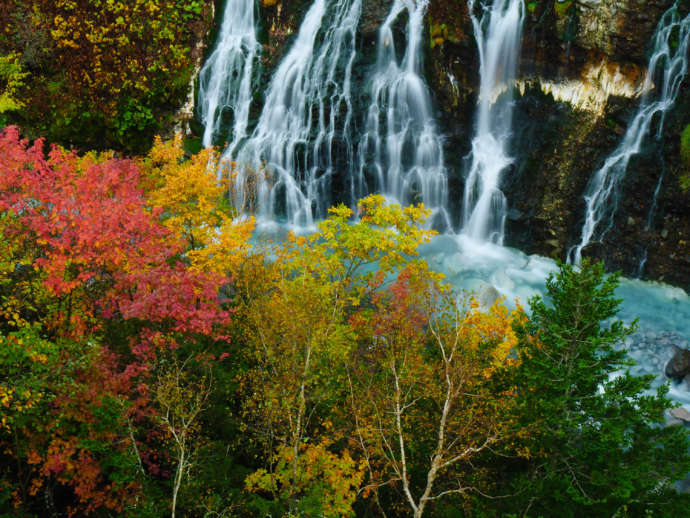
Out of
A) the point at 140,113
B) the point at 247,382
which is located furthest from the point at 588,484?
the point at 140,113

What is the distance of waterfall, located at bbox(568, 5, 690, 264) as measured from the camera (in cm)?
2167

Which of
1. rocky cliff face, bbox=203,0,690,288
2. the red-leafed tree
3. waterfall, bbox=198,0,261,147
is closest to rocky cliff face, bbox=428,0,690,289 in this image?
rocky cliff face, bbox=203,0,690,288

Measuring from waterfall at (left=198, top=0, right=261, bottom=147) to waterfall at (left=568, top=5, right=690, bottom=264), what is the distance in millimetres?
18596

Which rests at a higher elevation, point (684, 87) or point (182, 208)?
point (684, 87)

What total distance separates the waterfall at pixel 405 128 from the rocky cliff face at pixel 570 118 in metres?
0.62

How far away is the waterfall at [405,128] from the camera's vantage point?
84.5 ft

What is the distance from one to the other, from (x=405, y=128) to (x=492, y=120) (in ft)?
15.3

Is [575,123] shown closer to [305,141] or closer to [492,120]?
[492,120]

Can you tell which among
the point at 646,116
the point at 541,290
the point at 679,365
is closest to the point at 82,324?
the point at 541,290

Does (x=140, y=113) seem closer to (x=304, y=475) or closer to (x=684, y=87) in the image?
(x=304, y=475)

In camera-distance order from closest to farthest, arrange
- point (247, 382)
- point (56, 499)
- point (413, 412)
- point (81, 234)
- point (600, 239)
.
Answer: point (81, 234) → point (56, 499) → point (413, 412) → point (247, 382) → point (600, 239)

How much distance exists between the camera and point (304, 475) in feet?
34.7

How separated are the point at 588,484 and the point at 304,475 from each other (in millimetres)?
6254

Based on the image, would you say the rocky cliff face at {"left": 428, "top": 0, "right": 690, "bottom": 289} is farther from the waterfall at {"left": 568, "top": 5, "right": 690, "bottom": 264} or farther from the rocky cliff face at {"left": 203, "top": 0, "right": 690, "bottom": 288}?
the waterfall at {"left": 568, "top": 5, "right": 690, "bottom": 264}
